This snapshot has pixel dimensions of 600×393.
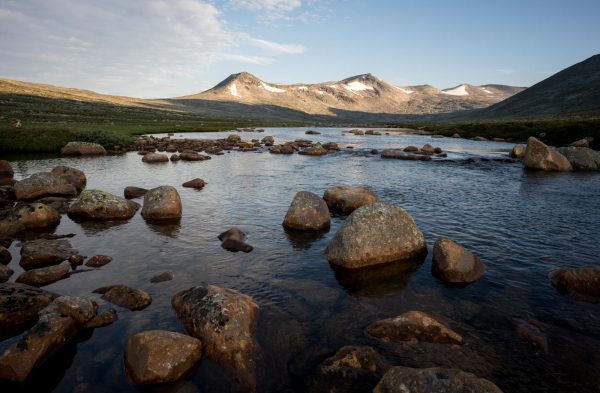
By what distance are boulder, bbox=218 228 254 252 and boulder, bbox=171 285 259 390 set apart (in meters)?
4.90

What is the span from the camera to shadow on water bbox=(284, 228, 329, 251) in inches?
647

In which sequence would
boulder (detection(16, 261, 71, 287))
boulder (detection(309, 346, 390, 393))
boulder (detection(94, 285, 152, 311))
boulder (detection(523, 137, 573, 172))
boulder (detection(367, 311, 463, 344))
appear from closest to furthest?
1. boulder (detection(309, 346, 390, 393))
2. boulder (detection(367, 311, 463, 344))
3. boulder (detection(94, 285, 152, 311))
4. boulder (detection(16, 261, 71, 287))
5. boulder (detection(523, 137, 573, 172))

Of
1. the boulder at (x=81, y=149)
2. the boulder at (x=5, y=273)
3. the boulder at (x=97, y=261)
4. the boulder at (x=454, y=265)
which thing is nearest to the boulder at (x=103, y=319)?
the boulder at (x=97, y=261)

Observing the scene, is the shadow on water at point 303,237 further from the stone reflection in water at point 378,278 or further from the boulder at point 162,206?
the boulder at point 162,206

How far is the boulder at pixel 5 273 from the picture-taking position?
40.7ft

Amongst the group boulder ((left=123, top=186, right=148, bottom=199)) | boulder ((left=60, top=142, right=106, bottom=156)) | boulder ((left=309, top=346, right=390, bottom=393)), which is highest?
boulder ((left=309, top=346, right=390, bottom=393))

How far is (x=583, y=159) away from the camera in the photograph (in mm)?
38219

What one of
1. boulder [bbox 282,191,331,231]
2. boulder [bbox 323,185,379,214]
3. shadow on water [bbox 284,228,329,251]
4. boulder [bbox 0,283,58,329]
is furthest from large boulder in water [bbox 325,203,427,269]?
boulder [bbox 0,283,58,329]

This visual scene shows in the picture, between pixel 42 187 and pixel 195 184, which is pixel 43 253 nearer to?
pixel 42 187

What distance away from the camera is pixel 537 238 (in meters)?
17.1

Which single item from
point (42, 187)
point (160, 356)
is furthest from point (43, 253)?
point (42, 187)

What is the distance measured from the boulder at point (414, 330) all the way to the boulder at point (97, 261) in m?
10.5

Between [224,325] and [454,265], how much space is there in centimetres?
830

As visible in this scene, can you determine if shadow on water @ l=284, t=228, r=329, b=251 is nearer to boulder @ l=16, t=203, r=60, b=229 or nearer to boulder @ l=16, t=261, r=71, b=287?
boulder @ l=16, t=261, r=71, b=287
